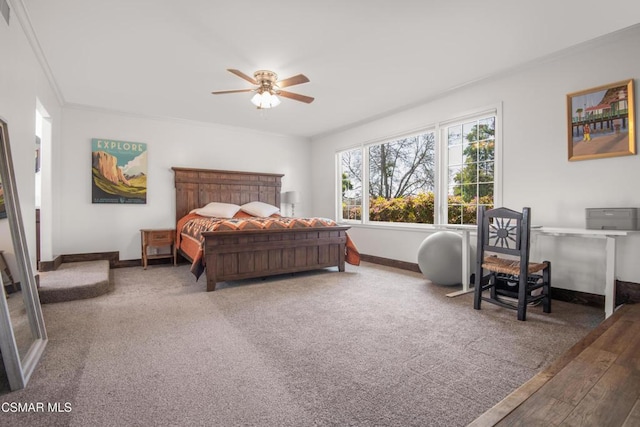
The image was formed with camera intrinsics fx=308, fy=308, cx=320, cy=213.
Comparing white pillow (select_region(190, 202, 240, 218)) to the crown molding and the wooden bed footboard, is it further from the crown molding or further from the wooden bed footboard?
the crown molding

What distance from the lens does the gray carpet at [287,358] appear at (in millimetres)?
1463

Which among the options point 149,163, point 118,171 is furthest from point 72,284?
point 149,163

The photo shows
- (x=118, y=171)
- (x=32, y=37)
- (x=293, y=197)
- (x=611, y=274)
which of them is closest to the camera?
(x=611, y=274)

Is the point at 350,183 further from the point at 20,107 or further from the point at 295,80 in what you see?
the point at 20,107

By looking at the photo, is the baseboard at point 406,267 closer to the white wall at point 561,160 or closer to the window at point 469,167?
the white wall at point 561,160

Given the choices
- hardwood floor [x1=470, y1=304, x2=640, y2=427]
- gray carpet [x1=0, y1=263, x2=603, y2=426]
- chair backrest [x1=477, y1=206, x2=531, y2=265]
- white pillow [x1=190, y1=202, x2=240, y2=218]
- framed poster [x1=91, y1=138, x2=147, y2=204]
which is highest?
framed poster [x1=91, y1=138, x2=147, y2=204]

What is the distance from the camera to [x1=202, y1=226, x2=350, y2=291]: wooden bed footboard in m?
3.70

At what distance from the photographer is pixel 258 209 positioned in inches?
235

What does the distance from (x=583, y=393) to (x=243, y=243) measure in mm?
3340

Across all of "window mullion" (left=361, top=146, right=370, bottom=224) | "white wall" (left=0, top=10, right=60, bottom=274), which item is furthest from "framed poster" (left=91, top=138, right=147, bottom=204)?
"window mullion" (left=361, top=146, right=370, bottom=224)

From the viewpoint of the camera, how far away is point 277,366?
1.89m

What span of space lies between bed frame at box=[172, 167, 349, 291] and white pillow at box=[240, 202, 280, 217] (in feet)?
0.87

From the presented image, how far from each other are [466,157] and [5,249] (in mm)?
4714

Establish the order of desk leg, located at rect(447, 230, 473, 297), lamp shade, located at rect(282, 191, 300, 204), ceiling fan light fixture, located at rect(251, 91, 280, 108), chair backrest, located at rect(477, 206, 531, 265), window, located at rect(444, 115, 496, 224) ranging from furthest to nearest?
lamp shade, located at rect(282, 191, 300, 204)
window, located at rect(444, 115, 496, 224)
ceiling fan light fixture, located at rect(251, 91, 280, 108)
desk leg, located at rect(447, 230, 473, 297)
chair backrest, located at rect(477, 206, 531, 265)
